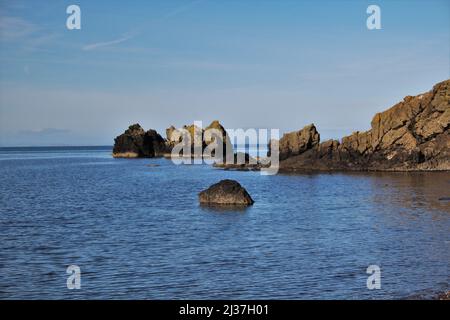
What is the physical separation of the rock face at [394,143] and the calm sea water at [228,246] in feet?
128

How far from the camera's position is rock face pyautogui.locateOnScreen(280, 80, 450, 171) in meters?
100

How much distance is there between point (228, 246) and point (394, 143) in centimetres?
7635

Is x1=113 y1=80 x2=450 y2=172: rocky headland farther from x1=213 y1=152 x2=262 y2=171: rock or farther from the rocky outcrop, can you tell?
the rocky outcrop

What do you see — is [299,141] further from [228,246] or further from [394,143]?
[228,246]

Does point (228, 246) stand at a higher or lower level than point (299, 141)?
lower

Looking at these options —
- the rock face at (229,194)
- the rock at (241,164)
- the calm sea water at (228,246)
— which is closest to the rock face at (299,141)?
the rock at (241,164)

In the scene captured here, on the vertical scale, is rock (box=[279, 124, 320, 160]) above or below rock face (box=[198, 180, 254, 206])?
above

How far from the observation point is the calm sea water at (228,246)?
24000 millimetres

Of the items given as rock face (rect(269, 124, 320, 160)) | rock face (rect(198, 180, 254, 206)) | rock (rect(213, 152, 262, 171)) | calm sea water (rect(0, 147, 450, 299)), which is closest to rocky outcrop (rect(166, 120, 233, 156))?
rock (rect(213, 152, 262, 171))

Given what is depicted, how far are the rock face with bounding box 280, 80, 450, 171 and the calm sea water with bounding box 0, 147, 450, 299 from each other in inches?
1535

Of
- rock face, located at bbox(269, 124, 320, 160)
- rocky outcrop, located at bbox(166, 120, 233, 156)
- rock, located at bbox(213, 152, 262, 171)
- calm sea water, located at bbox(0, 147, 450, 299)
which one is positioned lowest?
calm sea water, located at bbox(0, 147, 450, 299)

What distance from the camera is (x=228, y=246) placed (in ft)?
110

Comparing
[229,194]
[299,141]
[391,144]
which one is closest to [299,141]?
[299,141]

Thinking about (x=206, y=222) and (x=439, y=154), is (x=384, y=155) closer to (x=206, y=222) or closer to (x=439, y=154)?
(x=439, y=154)
